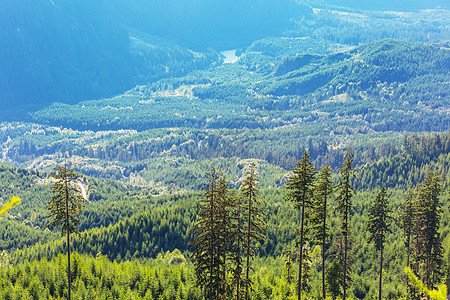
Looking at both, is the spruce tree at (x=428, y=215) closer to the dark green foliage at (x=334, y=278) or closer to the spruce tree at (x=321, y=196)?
the dark green foliage at (x=334, y=278)

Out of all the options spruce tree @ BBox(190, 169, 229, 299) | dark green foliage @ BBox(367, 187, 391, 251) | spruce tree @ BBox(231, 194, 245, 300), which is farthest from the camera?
dark green foliage @ BBox(367, 187, 391, 251)

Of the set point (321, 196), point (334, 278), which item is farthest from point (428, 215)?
point (321, 196)

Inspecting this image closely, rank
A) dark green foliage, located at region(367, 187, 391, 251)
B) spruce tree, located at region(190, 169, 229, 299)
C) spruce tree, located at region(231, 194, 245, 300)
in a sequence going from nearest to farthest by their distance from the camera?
spruce tree, located at region(190, 169, 229, 299), spruce tree, located at region(231, 194, 245, 300), dark green foliage, located at region(367, 187, 391, 251)

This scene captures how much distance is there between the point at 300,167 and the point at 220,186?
34.4ft

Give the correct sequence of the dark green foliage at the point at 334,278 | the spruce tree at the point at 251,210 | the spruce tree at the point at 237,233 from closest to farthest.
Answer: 1. the spruce tree at the point at 251,210
2. the spruce tree at the point at 237,233
3. the dark green foliage at the point at 334,278

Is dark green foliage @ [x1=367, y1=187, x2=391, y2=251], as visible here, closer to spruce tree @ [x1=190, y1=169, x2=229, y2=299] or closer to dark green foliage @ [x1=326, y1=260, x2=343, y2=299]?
dark green foliage @ [x1=326, y1=260, x2=343, y2=299]

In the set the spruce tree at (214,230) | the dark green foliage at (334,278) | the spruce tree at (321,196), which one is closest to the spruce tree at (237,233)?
the spruce tree at (214,230)

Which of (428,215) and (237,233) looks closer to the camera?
(237,233)

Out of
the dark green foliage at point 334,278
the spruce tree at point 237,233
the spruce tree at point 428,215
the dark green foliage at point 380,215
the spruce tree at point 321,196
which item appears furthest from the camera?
the dark green foliage at point 334,278

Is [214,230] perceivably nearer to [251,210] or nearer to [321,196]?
[251,210]

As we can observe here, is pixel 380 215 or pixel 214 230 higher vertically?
pixel 214 230

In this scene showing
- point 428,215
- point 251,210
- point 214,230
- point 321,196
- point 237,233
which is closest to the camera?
point 214,230

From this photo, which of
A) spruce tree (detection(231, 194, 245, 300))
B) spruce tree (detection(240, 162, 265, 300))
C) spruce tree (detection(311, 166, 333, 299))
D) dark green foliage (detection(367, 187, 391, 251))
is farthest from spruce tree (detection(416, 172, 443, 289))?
spruce tree (detection(231, 194, 245, 300))

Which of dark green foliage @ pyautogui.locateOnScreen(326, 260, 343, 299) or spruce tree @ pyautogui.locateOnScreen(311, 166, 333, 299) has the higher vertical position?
spruce tree @ pyautogui.locateOnScreen(311, 166, 333, 299)
